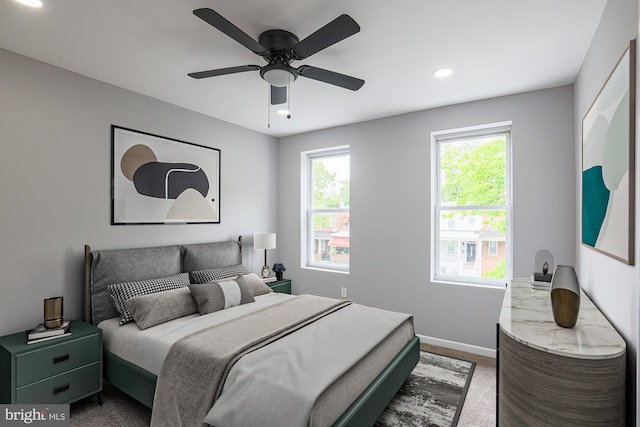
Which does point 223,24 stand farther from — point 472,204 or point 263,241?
point 472,204

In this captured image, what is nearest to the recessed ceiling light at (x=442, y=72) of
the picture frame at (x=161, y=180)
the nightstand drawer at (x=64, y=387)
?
the picture frame at (x=161, y=180)

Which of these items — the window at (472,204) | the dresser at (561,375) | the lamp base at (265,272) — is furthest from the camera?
the lamp base at (265,272)

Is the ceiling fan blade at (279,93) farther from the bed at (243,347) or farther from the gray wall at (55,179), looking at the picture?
the bed at (243,347)

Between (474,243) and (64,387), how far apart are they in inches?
155

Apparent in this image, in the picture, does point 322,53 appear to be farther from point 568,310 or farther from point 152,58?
point 568,310

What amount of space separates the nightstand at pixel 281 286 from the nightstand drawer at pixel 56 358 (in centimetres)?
208

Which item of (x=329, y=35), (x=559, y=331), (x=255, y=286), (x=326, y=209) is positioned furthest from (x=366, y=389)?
(x=326, y=209)

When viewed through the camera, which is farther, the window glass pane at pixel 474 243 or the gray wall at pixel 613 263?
the window glass pane at pixel 474 243

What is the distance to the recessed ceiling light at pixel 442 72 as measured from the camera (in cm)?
272

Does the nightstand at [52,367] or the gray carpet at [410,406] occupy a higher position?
the nightstand at [52,367]

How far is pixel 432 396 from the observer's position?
8.69ft

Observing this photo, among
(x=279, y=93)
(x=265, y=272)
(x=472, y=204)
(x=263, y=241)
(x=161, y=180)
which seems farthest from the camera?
(x=265, y=272)

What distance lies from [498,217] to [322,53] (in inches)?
99.9

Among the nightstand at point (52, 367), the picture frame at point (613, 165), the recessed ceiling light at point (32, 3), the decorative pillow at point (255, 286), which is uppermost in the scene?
the recessed ceiling light at point (32, 3)
